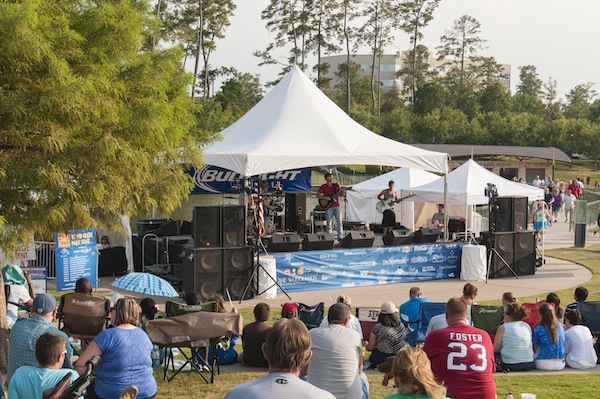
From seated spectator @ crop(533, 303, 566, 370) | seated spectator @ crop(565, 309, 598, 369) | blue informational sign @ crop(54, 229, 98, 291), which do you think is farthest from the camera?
blue informational sign @ crop(54, 229, 98, 291)

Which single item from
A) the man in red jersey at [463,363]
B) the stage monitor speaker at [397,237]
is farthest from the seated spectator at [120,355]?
the stage monitor speaker at [397,237]

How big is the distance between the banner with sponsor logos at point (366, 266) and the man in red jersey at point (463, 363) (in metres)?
10.5

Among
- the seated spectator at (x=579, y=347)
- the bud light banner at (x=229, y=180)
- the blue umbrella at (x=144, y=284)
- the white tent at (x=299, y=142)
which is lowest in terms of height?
the seated spectator at (x=579, y=347)

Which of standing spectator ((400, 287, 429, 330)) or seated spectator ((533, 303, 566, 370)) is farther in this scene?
standing spectator ((400, 287, 429, 330))

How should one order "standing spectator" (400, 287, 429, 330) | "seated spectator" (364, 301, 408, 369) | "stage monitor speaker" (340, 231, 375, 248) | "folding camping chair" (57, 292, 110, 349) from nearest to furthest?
"folding camping chair" (57, 292, 110, 349) < "seated spectator" (364, 301, 408, 369) < "standing spectator" (400, 287, 429, 330) < "stage monitor speaker" (340, 231, 375, 248)

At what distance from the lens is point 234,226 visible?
1528 centimetres

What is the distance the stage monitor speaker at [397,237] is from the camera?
18.2 metres

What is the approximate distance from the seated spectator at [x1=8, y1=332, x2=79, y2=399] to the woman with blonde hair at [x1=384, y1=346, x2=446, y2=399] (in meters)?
2.23

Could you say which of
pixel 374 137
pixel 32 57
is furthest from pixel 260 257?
pixel 32 57

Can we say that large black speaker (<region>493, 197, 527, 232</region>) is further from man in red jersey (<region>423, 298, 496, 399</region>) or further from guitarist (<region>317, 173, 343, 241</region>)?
man in red jersey (<region>423, 298, 496, 399</region>)

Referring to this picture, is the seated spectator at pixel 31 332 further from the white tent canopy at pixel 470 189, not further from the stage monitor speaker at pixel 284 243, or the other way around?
the white tent canopy at pixel 470 189

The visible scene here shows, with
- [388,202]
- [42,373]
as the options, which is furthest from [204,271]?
[42,373]

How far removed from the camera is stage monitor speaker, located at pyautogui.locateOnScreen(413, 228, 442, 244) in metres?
18.8

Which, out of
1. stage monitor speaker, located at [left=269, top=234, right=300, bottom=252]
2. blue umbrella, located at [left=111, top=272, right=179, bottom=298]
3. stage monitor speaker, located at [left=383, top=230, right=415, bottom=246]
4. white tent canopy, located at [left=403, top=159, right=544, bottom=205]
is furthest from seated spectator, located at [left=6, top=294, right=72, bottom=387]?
white tent canopy, located at [left=403, top=159, right=544, bottom=205]
